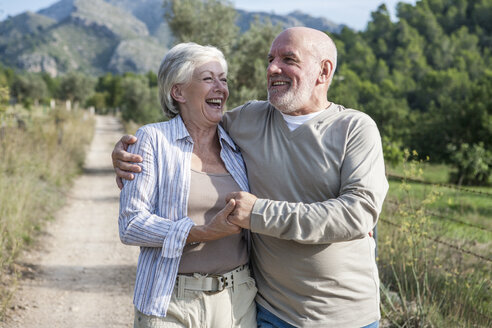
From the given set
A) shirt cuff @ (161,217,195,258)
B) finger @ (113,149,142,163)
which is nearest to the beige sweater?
shirt cuff @ (161,217,195,258)

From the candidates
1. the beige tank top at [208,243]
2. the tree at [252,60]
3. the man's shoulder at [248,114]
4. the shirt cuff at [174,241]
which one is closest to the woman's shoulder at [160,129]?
the beige tank top at [208,243]

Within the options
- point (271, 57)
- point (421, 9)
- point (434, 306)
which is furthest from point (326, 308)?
point (421, 9)

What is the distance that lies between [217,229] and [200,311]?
421mm

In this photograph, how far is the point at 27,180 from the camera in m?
7.91

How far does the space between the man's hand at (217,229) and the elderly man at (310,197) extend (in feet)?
0.12

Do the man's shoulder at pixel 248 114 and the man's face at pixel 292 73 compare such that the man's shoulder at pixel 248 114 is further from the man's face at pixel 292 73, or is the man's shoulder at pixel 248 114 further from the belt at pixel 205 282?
the belt at pixel 205 282

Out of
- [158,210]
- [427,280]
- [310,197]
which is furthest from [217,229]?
[427,280]

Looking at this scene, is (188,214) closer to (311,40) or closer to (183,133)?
(183,133)

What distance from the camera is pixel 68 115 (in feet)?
68.3

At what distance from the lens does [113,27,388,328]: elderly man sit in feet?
6.89

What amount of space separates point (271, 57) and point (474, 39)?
89290 millimetres

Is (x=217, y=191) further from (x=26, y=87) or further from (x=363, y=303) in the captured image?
(x=26, y=87)

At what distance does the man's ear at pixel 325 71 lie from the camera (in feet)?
8.15

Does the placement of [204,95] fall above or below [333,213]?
above
